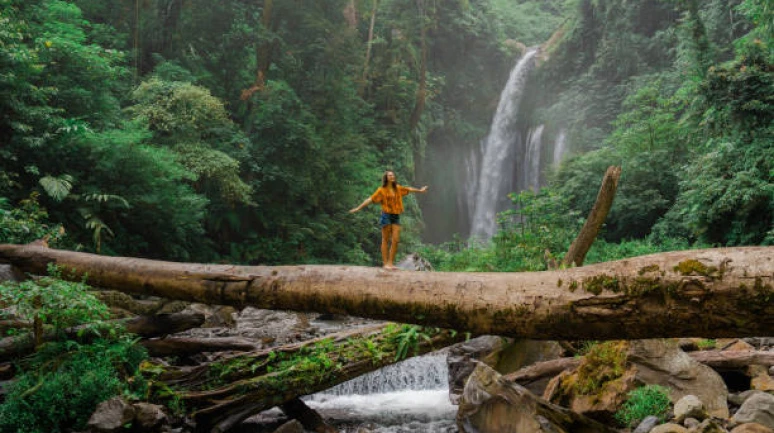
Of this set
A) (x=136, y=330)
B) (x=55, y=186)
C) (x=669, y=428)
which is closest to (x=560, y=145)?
(x=55, y=186)

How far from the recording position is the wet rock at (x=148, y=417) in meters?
4.65

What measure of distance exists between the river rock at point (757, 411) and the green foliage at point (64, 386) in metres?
5.75

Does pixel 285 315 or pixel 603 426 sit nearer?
pixel 603 426

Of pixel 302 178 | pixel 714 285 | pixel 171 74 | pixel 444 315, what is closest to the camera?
pixel 714 285

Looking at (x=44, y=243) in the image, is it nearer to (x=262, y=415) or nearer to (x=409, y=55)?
(x=262, y=415)

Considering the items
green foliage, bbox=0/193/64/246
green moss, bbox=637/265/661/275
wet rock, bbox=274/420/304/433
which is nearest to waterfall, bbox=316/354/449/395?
wet rock, bbox=274/420/304/433

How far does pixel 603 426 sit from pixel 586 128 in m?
22.7

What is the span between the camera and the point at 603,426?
4.91 m

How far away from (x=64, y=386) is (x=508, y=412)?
14.0 ft

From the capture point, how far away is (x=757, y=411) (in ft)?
14.6

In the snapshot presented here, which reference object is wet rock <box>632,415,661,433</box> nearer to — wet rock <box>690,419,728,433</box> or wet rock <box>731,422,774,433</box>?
wet rock <box>690,419,728,433</box>

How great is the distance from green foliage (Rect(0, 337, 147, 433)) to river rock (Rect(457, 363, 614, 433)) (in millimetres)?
3473

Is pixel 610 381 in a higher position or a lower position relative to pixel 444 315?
lower

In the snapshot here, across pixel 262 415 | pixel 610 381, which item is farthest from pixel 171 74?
pixel 610 381
